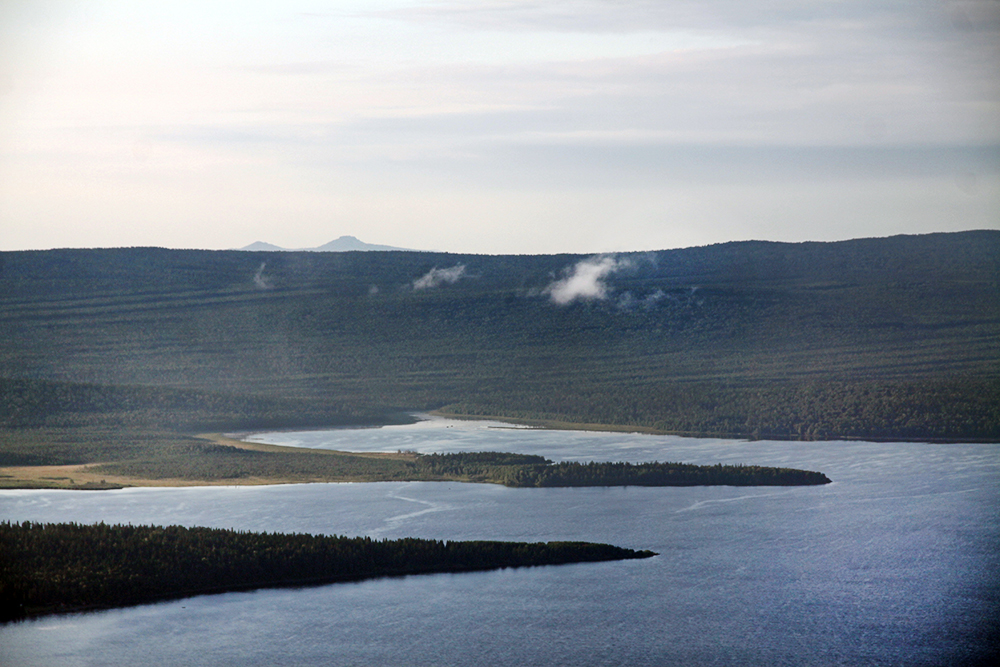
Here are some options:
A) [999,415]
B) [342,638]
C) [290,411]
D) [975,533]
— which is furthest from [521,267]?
[342,638]

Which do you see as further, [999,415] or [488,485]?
[999,415]

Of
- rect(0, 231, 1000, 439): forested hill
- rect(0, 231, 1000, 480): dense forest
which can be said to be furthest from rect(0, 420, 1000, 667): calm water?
rect(0, 231, 1000, 439): forested hill

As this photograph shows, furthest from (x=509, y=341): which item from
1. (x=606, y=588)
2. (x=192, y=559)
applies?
(x=192, y=559)

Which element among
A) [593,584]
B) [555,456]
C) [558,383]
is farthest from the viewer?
[558,383]

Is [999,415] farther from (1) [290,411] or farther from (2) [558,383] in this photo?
(1) [290,411]

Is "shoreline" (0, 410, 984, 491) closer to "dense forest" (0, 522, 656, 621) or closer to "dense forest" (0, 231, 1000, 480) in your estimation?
"dense forest" (0, 231, 1000, 480)

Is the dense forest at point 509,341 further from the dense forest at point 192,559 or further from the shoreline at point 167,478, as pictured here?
the dense forest at point 192,559

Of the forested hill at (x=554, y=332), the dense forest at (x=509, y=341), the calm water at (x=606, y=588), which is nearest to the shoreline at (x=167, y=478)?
the calm water at (x=606, y=588)
